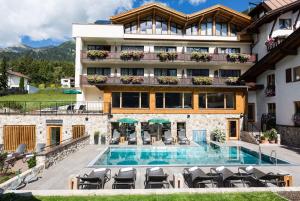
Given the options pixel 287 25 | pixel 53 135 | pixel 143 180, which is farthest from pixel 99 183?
pixel 287 25

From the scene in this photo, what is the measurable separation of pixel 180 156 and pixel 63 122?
11.8m

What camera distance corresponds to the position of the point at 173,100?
28.2 metres

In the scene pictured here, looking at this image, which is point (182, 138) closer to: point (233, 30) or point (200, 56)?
point (200, 56)

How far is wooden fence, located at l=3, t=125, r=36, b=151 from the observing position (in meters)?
24.6

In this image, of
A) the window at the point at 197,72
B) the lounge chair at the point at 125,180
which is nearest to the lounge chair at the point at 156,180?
the lounge chair at the point at 125,180

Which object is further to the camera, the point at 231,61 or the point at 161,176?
the point at 231,61

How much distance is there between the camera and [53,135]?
2527 centimetres

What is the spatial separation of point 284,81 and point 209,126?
329 inches

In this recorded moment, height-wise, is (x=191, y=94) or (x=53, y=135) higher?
(x=191, y=94)

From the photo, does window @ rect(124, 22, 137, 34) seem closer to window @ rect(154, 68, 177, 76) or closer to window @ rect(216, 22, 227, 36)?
window @ rect(154, 68, 177, 76)

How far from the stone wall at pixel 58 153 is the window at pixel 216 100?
43.2 feet

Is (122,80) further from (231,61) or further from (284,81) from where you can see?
(284,81)

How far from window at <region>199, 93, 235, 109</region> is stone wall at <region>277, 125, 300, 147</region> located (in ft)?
→ 17.7

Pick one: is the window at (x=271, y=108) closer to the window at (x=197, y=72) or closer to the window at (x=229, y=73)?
the window at (x=229, y=73)
